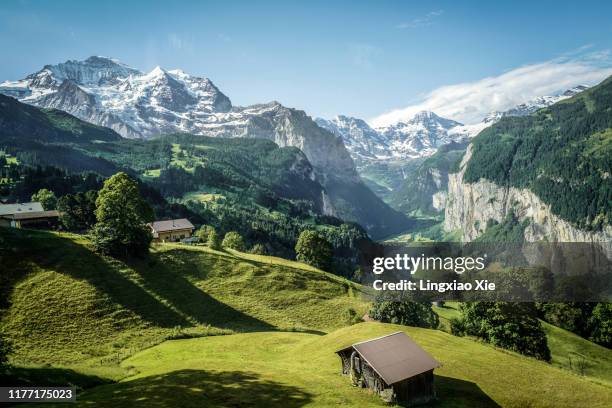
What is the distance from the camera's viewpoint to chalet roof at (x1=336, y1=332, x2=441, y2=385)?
4709 centimetres

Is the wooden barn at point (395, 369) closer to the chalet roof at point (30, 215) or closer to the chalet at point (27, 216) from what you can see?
the chalet at point (27, 216)

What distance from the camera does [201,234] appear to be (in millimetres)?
166375

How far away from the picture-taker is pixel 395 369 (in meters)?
47.6

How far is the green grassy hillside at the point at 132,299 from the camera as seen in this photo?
228 feet

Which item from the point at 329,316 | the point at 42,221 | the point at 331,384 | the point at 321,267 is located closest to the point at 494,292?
the point at 329,316

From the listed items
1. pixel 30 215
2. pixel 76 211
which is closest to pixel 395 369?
pixel 76 211

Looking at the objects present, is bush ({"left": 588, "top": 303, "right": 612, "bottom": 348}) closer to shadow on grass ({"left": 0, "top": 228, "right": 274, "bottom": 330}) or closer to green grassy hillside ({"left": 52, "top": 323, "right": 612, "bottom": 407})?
green grassy hillside ({"left": 52, "top": 323, "right": 612, "bottom": 407})

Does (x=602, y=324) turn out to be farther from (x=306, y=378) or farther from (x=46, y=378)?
(x=46, y=378)

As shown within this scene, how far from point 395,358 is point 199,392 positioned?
20483 millimetres

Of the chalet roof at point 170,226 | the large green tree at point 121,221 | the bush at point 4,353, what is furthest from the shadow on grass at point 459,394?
the chalet roof at point 170,226

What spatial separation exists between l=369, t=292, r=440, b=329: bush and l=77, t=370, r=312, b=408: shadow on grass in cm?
4161

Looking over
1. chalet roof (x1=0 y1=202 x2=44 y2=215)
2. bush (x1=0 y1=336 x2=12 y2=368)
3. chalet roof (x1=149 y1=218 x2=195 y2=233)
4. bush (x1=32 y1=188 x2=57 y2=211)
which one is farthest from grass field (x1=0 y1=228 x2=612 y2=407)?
bush (x1=32 y1=188 x2=57 y2=211)

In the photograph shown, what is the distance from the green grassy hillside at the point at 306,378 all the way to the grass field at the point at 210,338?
20 cm

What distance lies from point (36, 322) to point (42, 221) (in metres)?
79.0
